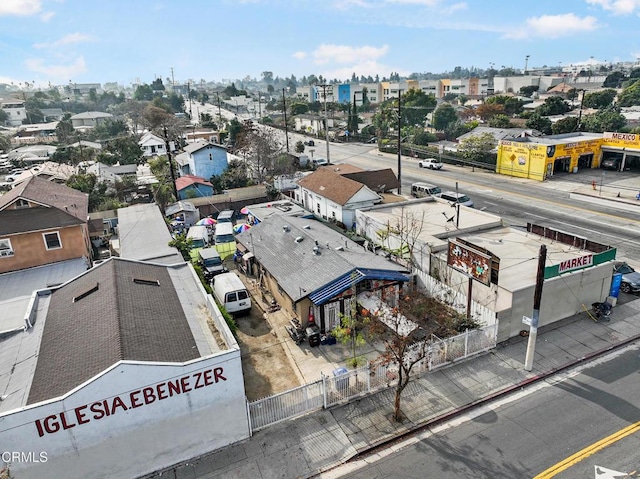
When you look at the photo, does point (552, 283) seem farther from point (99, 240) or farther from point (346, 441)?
point (99, 240)

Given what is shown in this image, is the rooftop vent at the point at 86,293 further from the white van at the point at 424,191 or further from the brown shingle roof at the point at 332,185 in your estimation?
the white van at the point at 424,191

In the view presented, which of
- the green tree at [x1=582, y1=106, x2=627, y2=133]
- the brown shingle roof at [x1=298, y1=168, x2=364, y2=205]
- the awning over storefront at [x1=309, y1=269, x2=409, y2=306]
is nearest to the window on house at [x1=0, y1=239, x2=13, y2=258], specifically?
the awning over storefront at [x1=309, y1=269, x2=409, y2=306]

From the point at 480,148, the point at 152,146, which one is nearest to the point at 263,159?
the point at 480,148

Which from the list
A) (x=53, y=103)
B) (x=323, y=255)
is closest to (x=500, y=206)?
(x=323, y=255)

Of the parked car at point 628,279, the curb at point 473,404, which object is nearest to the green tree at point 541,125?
the parked car at point 628,279

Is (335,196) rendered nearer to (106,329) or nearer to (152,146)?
(106,329)

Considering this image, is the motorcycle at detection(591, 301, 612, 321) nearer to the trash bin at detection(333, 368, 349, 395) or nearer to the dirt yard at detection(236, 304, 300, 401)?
the trash bin at detection(333, 368, 349, 395)
